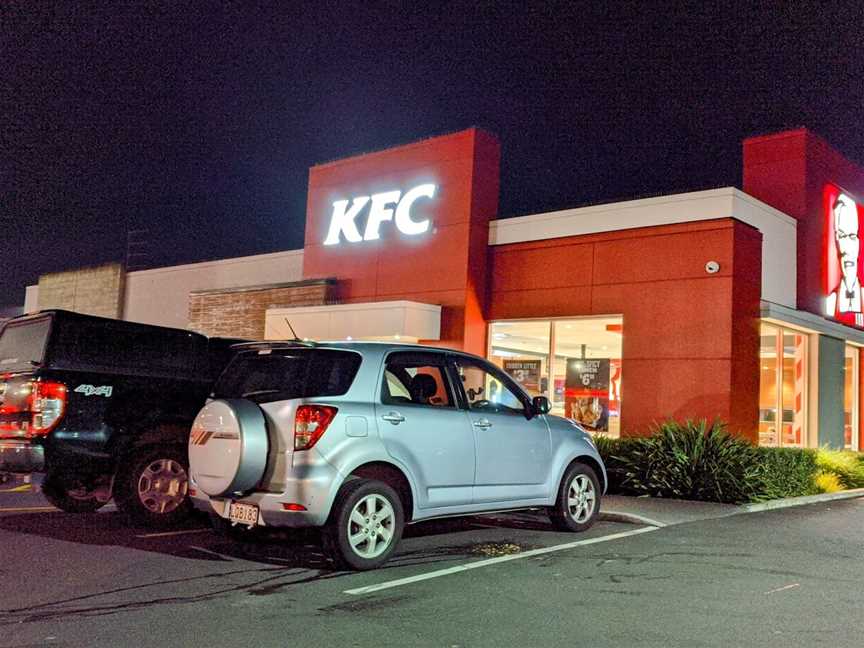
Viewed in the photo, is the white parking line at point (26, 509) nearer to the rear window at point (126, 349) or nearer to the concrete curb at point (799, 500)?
the rear window at point (126, 349)

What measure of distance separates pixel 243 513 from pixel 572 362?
39.9 feet

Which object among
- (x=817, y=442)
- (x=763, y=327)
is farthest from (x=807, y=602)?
(x=817, y=442)

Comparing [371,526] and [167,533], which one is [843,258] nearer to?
[371,526]

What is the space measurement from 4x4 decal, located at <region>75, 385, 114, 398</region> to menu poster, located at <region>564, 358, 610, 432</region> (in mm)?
10704

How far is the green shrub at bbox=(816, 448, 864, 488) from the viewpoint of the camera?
15.6m

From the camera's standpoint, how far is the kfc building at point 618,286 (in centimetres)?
1659

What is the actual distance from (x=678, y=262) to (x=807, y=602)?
36.9ft

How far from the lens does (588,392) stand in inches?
707

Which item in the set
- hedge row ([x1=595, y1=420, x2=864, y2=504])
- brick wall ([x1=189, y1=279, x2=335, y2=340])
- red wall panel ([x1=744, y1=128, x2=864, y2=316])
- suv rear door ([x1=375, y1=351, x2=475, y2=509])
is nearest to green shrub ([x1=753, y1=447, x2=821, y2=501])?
hedge row ([x1=595, y1=420, x2=864, y2=504])

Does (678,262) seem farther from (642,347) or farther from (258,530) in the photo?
(258,530)

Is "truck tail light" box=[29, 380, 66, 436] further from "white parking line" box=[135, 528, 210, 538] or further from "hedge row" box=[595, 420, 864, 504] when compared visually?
"hedge row" box=[595, 420, 864, 504]

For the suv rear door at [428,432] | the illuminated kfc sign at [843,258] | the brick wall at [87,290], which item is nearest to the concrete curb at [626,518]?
the suv rear door at [428,432]

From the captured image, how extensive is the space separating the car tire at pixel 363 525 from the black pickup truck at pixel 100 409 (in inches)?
128

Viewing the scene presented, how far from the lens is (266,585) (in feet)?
21.6
